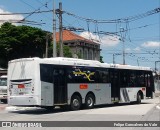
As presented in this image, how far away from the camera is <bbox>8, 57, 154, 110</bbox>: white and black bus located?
22047 mm

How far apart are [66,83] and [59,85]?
64 centimetres

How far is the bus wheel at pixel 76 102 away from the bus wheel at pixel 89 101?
748 millimetres

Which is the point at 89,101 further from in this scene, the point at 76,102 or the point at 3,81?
the point at 3,81

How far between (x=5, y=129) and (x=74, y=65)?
421 inches

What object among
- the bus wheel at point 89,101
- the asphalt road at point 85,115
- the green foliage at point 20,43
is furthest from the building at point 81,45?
the asphalt road at point 85,115

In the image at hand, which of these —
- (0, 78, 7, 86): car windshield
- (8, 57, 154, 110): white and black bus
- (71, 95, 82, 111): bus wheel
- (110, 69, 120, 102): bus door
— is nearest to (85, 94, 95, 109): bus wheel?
(8, 57, 154, 110): white and black bus

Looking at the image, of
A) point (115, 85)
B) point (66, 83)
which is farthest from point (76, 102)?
point (115, 85)

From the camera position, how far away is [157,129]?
1416 cm

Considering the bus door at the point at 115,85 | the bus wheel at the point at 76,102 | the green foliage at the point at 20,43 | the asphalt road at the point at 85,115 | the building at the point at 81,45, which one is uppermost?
the building at the point at 81,45

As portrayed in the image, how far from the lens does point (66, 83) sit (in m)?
23.6

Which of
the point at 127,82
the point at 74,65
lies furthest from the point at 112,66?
the point at 74,65

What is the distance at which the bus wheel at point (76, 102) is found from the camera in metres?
24.2

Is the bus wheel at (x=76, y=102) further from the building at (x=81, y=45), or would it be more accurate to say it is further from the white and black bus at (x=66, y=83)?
the building at (x=81, y=45)

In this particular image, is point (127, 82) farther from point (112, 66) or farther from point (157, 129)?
point (157, 129)
